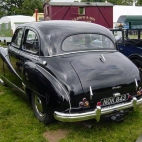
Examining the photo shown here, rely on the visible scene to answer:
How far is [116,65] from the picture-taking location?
380 cm

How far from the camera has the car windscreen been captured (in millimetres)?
4000

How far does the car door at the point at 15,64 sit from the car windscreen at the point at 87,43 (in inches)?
44.6

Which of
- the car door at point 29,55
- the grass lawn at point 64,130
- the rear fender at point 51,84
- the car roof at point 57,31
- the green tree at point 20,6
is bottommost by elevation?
the grass lawn at point 64,130

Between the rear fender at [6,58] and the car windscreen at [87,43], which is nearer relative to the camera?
the car windscreen at [87,43]

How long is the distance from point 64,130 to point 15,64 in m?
1.79

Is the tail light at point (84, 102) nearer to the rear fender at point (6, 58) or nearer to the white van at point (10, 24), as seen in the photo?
the rear fender at point (6, 58)

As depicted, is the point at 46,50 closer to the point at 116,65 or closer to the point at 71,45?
the point at 71,45

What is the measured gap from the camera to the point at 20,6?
46531 millimetres

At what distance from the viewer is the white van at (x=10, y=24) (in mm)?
19558

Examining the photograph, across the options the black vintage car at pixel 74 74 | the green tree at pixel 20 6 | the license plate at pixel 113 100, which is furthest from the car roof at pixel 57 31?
the green tree at pixel 20 6

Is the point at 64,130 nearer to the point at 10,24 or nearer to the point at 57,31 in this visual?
the point at 57,31

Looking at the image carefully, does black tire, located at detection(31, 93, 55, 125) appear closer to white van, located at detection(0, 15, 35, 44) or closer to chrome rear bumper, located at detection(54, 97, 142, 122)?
chrome rear bumper, located at detection(54, 97, 142, 122)

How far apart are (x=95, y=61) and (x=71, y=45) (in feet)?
1.79

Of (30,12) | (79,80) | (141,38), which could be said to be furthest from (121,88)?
(30,12)
